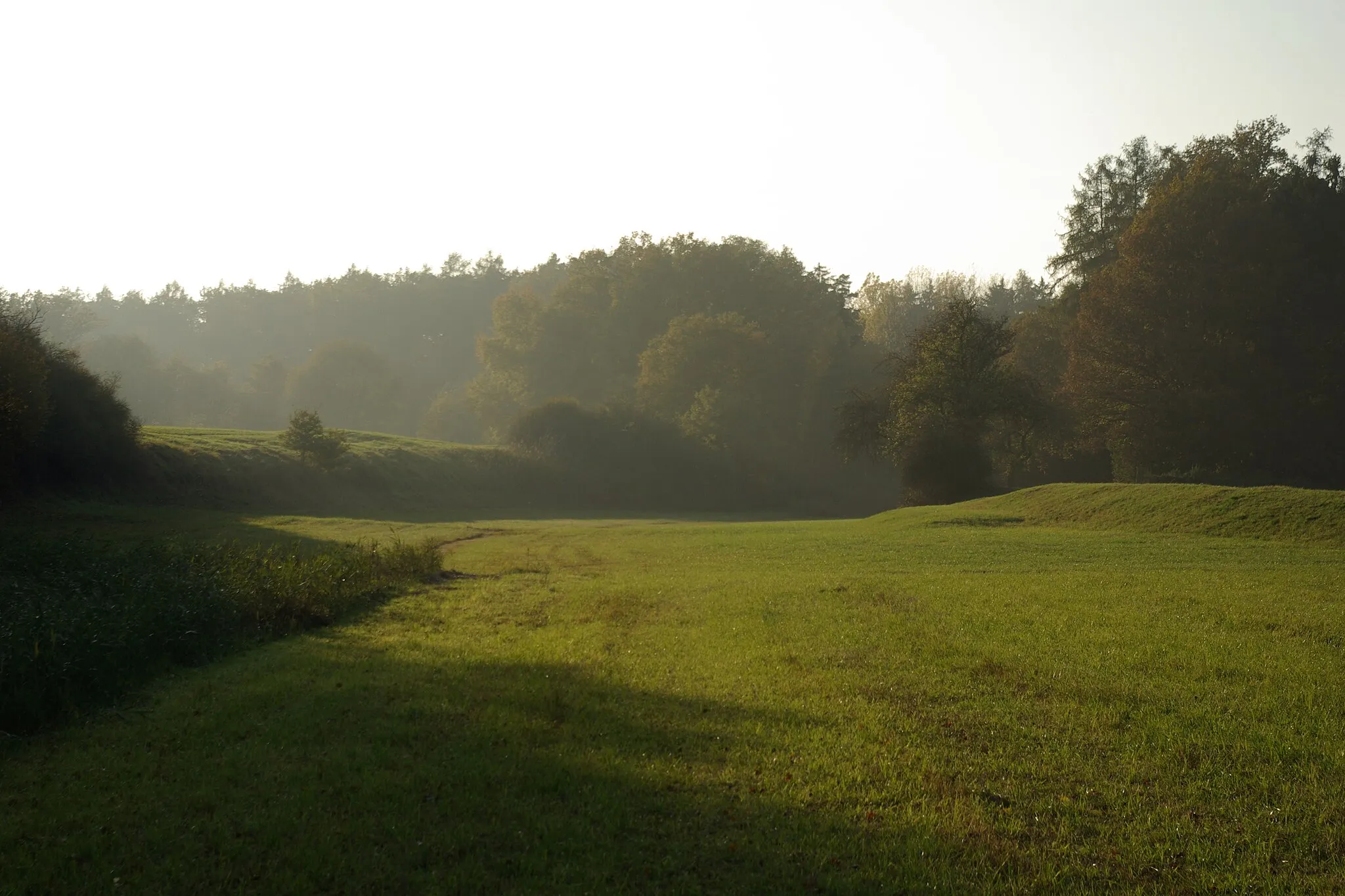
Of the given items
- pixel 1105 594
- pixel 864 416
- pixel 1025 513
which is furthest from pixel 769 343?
pixel 1105 594

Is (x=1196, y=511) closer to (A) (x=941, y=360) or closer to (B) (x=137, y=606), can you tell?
(A) (x=941, y=360)

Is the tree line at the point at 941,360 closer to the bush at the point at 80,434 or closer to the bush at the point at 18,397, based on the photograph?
the bush at the point at 80,434

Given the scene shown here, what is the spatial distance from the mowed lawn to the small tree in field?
39.3 meters

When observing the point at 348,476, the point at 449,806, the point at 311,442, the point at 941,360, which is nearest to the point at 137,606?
the point at 449,806

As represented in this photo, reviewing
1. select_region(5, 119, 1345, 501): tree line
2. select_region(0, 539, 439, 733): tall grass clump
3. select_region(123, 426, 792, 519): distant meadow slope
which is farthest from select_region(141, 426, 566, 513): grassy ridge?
select_region(0, 539, 439, 733): tall grass clump

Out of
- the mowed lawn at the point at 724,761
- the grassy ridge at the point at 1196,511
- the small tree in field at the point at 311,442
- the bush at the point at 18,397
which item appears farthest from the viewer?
the small tree in field at the point at 311,442

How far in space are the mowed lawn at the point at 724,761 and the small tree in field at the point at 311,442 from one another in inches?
1547

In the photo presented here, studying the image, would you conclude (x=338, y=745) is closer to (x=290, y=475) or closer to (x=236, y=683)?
(x=236, y=683)

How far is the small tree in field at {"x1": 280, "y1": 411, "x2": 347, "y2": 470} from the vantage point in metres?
51.7

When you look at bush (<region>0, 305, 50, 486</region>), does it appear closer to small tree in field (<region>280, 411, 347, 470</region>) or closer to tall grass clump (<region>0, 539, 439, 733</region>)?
tall grass clump (<region>0, 539, 439, 733</region>)

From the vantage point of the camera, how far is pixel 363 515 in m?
46.9

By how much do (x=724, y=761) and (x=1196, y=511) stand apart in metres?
30.5

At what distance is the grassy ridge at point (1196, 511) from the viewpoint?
1132 inches

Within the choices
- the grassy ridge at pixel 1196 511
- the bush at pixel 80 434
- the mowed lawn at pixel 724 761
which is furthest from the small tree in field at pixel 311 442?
the mowed lawn at pixel 724 761
